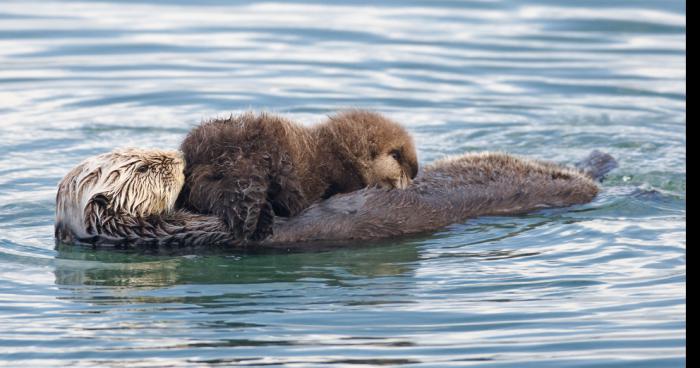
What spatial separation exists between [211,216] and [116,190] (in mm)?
554

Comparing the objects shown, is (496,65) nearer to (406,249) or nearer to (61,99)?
(61,99)

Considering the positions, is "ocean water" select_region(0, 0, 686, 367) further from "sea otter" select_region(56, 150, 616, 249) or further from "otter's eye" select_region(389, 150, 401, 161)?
"otter's eye" select_region(389, 150, 401, 161)

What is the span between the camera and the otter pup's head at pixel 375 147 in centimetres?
714

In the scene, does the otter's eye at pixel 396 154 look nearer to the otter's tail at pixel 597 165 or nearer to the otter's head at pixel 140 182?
the otter's head at pixel 140 182

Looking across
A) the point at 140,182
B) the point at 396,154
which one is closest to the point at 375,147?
the point at 396,154

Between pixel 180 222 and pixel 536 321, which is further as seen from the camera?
pixel 180 222

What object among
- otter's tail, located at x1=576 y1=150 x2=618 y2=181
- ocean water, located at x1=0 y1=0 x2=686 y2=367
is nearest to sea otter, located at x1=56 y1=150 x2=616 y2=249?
ocean water, located at x1=0 y1=0 x2=686 y2=367

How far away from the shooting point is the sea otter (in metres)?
6.69

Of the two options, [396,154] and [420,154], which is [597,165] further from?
[396,154]

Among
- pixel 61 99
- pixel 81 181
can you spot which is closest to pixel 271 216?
pixel 81 181

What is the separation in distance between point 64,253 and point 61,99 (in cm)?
462

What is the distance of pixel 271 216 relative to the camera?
675 centimetres

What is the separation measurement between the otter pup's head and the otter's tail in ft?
5.62

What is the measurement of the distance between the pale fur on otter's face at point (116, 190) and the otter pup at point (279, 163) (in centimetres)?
15
